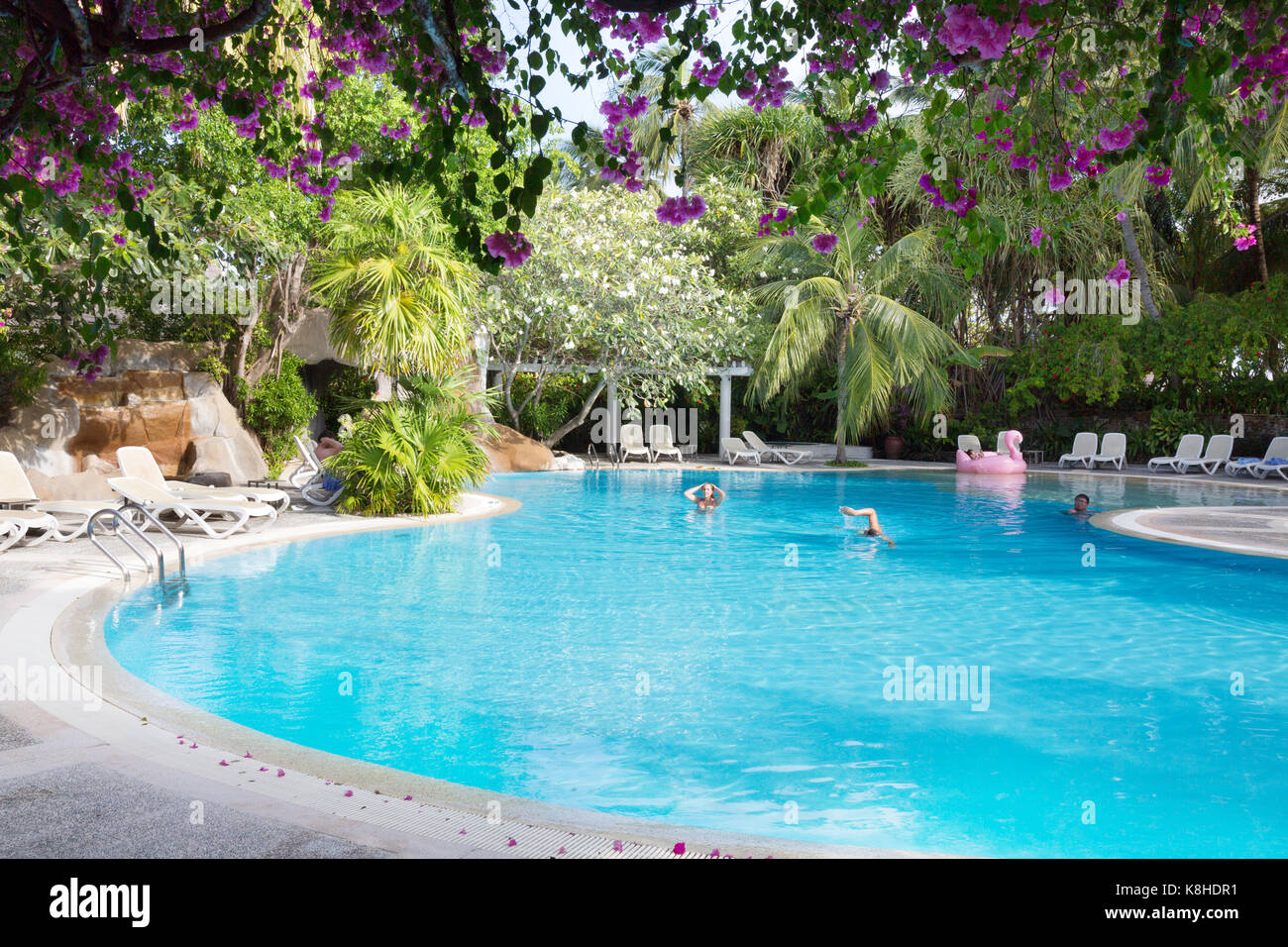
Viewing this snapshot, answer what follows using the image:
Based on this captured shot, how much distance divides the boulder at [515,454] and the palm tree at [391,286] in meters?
7.27

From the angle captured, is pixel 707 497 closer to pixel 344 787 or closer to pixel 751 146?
pixel 344 787

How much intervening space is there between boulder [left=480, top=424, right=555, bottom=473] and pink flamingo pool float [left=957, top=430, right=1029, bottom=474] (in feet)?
32.2

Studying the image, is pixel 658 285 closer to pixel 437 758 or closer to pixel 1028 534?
pixel 1028 534

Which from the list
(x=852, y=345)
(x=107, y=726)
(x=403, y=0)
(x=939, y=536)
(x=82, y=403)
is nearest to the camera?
(x=403, y=0)

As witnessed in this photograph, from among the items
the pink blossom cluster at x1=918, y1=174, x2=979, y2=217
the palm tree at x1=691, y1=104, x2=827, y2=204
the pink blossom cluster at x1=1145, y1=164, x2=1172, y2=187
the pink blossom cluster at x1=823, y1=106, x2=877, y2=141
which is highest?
the palm tree at x1=691, y1=104, x2=827, y2=204

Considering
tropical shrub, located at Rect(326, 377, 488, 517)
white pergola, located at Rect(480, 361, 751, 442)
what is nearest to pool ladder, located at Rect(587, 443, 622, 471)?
white pergola, located at Rect(480, 361, 751, 442)

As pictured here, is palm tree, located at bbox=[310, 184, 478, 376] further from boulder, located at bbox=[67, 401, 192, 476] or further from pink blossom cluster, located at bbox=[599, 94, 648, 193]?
pink blossom cluster, located at bbox=[599, 94, 648, 193]

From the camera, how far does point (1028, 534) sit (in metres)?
13.3

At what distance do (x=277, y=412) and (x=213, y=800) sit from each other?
15492 millimetres

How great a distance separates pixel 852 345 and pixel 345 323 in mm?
14203

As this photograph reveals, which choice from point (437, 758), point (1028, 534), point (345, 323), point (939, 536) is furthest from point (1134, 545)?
point (345, 323)

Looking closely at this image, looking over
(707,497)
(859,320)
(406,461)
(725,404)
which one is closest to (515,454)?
(725,404)

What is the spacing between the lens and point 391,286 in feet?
45.8

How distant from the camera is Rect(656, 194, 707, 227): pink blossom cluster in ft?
12.9
